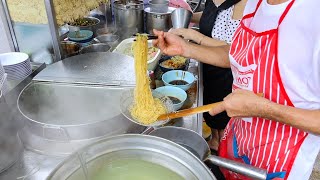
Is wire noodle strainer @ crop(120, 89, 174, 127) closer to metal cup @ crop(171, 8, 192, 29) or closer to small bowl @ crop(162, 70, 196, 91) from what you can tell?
small bowl @ crop(162, 70, 196, 91)

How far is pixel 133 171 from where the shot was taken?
1.33 m

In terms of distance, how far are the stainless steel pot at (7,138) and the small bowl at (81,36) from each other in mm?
1311

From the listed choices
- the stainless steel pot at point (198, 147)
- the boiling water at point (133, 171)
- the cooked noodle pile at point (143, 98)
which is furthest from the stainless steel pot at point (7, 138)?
the stainless steel pot at point (198, 147)

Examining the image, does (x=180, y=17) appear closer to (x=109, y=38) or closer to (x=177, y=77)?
(x=109, y=38)

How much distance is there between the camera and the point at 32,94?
175 cm

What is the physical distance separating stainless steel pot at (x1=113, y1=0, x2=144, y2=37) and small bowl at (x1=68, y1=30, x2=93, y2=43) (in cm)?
44

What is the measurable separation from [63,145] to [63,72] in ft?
2.00

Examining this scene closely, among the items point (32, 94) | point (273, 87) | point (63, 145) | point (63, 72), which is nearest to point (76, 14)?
point (63, 72)

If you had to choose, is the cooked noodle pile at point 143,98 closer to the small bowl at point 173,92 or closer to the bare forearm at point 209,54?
the small bowl at point 173,92

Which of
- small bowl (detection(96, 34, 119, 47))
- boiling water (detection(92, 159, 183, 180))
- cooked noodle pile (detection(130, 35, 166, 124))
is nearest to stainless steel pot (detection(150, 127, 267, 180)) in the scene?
cooked noodle pile (detection(130, 35, 166, 124))

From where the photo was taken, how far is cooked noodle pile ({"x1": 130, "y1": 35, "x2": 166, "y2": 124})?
63.9 inches

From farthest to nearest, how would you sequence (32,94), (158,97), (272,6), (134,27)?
1. (134,27)
2. (158,97)
3. (32,94)
4. (272,6)

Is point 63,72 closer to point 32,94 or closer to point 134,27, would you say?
point 32,94

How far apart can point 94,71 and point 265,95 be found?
1195 mm
